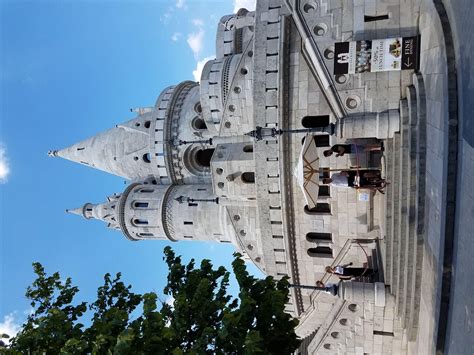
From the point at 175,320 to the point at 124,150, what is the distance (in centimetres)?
1783

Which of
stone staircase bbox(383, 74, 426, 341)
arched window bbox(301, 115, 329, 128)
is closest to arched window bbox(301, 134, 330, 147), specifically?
arched window bbox(301, 115, 329, 128)

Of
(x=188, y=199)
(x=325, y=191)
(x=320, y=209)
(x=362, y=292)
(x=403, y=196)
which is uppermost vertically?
(x=403, y=196)

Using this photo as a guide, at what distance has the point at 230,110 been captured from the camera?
19.8 metres

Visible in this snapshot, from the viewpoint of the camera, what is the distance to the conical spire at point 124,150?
25.5 m

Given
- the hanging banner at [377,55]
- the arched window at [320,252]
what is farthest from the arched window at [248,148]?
the hanging banner at [377,55]

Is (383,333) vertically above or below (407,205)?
below

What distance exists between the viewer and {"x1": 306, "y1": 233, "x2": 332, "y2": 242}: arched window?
1786 cm

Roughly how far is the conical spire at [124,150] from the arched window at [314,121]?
1066 centimetres

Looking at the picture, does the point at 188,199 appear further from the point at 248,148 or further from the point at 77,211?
the point at 77,211

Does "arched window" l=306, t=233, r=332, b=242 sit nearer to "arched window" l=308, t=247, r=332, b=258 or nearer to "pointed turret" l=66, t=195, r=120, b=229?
"arched window" l=308, t=247, r=332, b=258

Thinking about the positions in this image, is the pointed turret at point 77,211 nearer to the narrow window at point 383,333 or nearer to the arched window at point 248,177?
the arched window at point 248,177

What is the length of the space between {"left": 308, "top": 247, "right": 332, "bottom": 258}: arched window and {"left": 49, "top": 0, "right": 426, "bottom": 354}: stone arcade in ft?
0.19

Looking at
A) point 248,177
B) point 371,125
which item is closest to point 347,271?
point 248,177

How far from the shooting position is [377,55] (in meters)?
13.6
